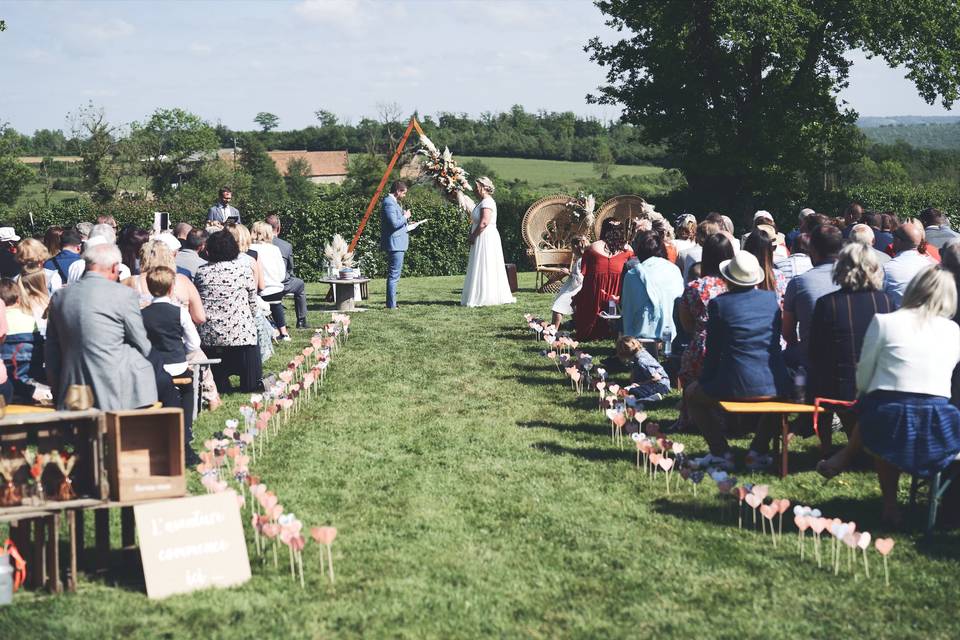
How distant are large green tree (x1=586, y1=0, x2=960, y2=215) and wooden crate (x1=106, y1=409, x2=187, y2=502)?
87.5ft

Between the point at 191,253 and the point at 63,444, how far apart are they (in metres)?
5.92

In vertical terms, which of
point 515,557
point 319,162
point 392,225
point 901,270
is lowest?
point 515,557

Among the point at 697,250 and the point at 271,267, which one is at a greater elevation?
the point at 697,250

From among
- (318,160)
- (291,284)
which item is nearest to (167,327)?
(291,284)

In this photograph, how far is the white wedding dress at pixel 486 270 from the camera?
56.9ft

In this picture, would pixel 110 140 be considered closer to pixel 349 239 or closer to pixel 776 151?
pixel 349 239

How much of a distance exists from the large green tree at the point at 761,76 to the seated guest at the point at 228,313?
22.5 meters

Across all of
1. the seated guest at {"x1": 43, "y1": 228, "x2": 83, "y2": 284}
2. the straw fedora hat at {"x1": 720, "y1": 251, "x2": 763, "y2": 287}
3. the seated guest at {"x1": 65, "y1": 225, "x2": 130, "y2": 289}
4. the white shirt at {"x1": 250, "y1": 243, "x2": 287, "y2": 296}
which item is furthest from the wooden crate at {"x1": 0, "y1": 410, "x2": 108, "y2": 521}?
the white shirt at {"x1": 250, "y1": 243, "x2": 287, "y2": 296}

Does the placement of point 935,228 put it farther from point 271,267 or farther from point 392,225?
point 392,225

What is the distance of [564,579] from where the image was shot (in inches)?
220

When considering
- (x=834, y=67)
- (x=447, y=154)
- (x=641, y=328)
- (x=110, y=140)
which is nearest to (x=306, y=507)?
(x=641, y=328)

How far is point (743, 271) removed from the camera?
747cm

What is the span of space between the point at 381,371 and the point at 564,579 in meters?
6.73

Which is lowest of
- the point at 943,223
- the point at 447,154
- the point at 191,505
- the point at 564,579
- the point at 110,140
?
the point at 564,579
